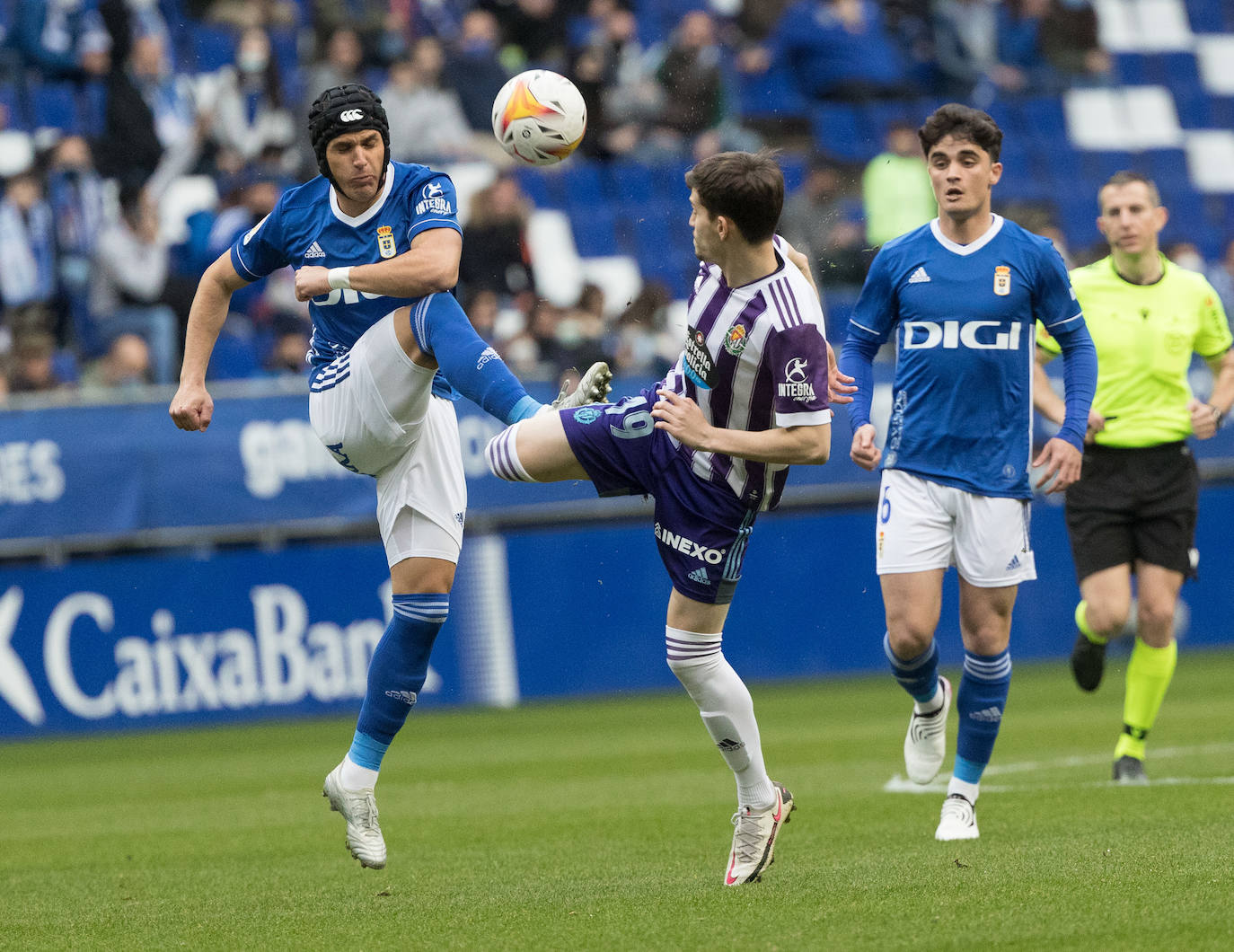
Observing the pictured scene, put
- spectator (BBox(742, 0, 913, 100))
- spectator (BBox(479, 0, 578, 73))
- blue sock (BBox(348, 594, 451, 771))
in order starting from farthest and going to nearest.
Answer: spectator (BBox(742, 0, 913, 100)) < spectator (BBox(479, 0, 578, 73)) < blue sock (BBox(348, 594, 451, 771))

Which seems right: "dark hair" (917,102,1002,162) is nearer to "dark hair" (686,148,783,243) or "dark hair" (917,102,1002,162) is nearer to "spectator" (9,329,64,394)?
"dark hair" (686,148,783,243)

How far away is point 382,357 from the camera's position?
6.38m

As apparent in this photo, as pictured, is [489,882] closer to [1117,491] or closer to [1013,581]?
[1013,581]

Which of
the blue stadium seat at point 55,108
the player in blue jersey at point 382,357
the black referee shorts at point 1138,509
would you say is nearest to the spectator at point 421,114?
the blue stadium seat at point 55,108

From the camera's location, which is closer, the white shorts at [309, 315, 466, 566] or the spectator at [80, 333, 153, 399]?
the white shorts at [309, 315, 466, 566]

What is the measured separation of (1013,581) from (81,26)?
12.1 m

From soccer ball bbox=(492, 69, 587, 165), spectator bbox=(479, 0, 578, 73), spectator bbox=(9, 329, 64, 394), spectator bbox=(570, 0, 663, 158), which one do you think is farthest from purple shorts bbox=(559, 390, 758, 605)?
spectator bbox=(479, 0, 578, 73)

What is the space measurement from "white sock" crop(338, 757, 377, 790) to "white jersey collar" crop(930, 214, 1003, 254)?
9.71 ft

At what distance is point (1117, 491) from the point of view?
891 centimetres

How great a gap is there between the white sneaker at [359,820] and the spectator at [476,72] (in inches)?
439

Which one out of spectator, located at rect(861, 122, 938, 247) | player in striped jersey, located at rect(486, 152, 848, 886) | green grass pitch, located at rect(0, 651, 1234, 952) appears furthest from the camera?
spectator, located at rect(861, 122, 938, 247)

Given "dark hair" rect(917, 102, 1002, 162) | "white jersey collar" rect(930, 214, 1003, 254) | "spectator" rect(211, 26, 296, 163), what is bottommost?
"white jersey collar" rect(930, 214, 1003, 254)

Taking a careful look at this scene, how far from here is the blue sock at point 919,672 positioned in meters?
7.04

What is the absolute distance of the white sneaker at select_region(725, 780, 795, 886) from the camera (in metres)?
5.95
